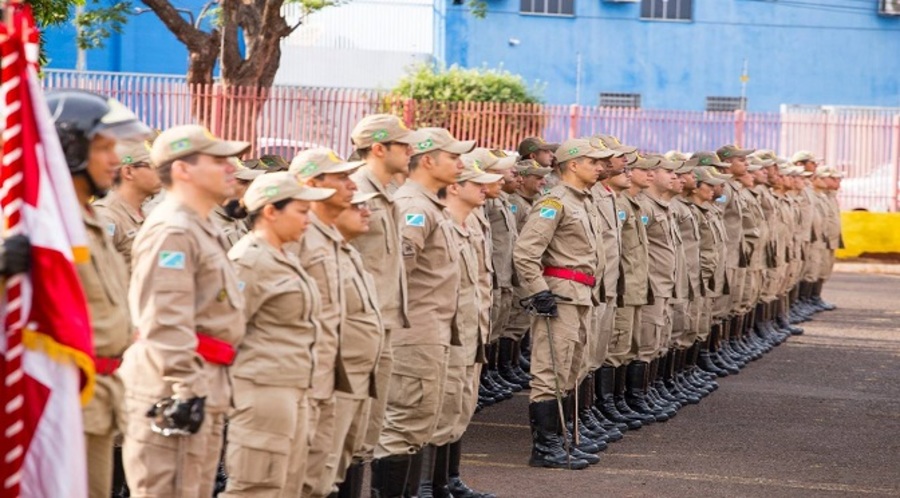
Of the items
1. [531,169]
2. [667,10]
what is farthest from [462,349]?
[667,10]

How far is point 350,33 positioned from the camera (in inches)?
1698

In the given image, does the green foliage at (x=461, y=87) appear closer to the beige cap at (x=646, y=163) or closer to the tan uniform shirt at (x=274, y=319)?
the beige cap at (x=646, y=163)

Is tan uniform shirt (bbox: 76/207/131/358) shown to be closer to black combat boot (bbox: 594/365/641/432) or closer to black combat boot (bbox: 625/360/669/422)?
black combat boot (bbox: 594/365/641/432)

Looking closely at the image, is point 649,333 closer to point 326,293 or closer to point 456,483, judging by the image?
point 456,483

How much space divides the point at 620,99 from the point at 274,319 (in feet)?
118

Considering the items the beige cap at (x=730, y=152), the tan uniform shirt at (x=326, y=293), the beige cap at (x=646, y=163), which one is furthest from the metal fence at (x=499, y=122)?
the tan uniform shirt at (x=326, y=293)

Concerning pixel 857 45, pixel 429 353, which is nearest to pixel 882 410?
pixel 429 353

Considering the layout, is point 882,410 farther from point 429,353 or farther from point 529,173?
point 429,353

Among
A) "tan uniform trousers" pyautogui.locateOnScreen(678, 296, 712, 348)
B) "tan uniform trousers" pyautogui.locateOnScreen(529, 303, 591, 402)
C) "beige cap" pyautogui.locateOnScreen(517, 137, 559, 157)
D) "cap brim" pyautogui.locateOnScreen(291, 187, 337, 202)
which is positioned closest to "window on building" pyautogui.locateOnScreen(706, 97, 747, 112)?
"tan uniform trousers" pyautogui.locateOnScreen(678, 296, 712, 348)

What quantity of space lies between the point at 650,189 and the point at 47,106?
908 centimetres

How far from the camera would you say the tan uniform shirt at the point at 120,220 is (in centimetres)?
877

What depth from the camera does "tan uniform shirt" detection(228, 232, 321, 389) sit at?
6723 mm

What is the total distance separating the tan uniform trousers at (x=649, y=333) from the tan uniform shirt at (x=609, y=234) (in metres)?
0.90

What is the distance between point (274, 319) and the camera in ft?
22.3
